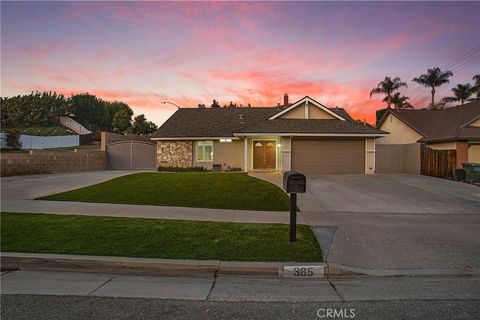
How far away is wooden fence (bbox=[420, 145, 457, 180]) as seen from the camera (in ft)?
61.6

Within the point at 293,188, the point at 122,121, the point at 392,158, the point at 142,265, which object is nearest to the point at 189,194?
the point at 293,188

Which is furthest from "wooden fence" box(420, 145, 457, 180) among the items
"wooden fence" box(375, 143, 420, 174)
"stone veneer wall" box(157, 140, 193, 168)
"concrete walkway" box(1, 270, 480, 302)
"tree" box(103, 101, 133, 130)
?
"tree" box(103, 101, 133, 130)

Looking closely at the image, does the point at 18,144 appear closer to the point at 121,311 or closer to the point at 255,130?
the point at 255,130

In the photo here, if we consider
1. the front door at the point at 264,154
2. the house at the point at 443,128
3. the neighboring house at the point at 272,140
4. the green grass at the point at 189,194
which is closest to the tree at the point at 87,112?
the neighboring house at the point at 272,140

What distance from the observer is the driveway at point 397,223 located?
5.87 meters

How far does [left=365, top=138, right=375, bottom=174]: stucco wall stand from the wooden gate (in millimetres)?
17049

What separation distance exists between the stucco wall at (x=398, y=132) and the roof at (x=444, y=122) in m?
0.64

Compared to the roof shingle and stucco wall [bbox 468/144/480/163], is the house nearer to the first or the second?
stucco wall [bbox 468/144/480/163]

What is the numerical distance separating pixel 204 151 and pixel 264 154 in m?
4.85

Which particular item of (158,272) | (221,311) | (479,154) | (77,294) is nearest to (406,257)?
(221,311)

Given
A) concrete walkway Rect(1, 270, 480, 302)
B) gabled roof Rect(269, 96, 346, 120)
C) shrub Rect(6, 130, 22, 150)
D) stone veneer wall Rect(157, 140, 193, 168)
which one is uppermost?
gabled roof Rect(269, 96, 346, 120)

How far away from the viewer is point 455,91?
4650 cm

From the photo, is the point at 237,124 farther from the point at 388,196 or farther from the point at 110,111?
the point at 110,111

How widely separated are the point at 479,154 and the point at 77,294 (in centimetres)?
2515
